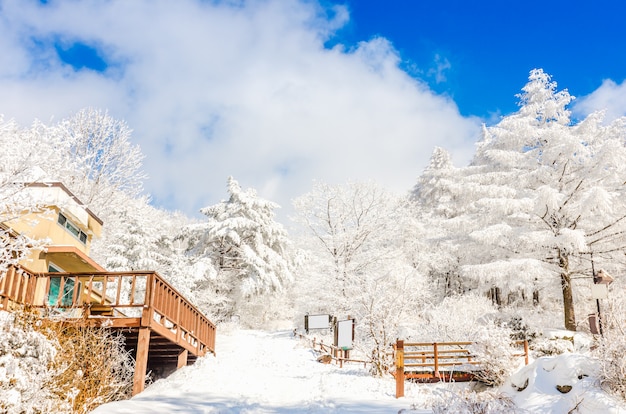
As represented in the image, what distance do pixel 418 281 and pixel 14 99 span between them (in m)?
19.9

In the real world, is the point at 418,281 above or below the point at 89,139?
below

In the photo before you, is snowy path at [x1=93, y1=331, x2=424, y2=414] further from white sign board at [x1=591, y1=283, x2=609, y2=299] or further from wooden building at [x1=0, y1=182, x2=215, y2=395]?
white sign board at [x1=591, y1=283, x2=609, y2=299]

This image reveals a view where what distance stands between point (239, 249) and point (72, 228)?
1641 centimetres

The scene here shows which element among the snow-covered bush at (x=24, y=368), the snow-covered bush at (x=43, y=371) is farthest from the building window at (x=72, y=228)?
the snow-covered bush at (x=24, y=368)

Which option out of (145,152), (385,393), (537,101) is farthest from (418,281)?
(145,152)

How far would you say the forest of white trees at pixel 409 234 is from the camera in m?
19.0

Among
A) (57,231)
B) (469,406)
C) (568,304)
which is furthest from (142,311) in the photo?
(568,304)

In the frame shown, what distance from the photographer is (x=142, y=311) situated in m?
11.5

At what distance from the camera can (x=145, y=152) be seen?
30.0m

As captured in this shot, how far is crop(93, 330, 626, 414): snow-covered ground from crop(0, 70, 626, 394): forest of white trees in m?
1.35

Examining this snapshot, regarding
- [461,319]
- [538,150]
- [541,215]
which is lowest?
[461,319]

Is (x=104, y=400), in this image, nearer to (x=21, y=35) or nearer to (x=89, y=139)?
(x=21, y=35)

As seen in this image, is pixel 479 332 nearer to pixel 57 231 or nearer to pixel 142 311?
pixel 142 311

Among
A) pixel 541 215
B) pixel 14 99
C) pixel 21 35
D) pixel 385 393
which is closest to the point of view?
pixel 385 393
